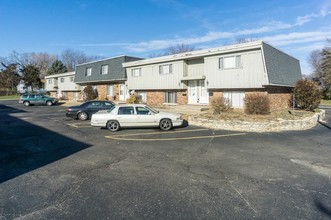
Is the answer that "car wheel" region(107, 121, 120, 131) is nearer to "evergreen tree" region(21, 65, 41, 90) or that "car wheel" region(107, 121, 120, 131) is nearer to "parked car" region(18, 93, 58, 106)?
"parked car" region(18, 93, 58, 106)

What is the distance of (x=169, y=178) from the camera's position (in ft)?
18.7

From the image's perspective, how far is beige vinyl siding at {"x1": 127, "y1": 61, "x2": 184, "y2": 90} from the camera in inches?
854

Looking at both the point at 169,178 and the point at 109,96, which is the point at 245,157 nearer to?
the point at 169,178

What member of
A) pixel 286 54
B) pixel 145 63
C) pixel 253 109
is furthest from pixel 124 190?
pixel 286 54

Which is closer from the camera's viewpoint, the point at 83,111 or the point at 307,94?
the point at 83,111

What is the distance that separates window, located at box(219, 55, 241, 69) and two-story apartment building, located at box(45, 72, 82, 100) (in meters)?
27.4

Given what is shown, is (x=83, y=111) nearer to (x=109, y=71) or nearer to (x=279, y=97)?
(x=109, y=71)

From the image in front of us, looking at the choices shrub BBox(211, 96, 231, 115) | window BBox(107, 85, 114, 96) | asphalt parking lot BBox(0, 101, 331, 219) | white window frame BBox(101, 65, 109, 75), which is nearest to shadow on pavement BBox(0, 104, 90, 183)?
asphalt parking lot BBox(0, 101, 331, 219)

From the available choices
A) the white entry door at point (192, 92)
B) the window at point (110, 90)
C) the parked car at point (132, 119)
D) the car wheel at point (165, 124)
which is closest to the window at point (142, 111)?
the parked car at point (132, 119)

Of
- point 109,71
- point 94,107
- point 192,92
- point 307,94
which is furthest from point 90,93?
point 307,94

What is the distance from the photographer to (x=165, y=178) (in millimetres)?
5703

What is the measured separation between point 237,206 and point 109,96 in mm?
28602

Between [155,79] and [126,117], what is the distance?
1227cm

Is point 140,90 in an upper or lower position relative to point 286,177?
upper
